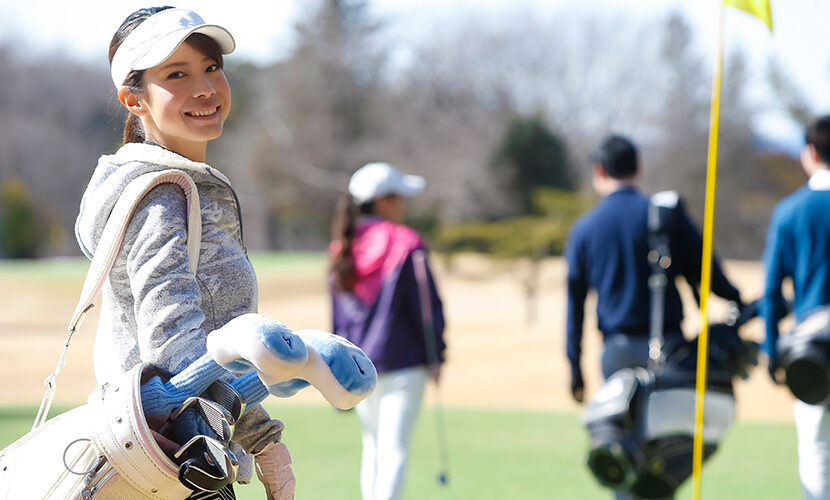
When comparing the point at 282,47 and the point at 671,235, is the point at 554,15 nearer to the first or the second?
the point at 282,47

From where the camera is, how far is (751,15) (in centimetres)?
490

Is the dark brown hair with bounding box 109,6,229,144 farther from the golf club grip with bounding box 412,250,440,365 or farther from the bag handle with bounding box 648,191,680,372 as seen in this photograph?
the golf club grip with bounding box 412,250,440,365

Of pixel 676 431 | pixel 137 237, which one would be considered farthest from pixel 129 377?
pixel 676 431

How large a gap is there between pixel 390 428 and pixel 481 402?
10.5 m

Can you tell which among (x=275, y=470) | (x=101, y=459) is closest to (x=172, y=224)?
(x=101, y=459)

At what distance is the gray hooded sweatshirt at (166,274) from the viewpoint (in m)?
2.38

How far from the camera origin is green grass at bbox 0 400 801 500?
8.12m

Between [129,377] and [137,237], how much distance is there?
34 cm

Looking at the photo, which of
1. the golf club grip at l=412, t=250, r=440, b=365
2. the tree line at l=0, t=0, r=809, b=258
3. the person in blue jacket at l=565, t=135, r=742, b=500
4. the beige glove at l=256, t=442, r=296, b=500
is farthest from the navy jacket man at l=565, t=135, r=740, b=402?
the tree line at l=0, t=0, r=809, b=258

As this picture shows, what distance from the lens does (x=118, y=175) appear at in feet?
8.27

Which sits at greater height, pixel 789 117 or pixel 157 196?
pixel 157 196

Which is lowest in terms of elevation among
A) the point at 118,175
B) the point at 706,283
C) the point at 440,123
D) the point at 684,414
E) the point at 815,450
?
the point at 440,123

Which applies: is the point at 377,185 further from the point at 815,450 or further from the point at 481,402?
the point at 481,402

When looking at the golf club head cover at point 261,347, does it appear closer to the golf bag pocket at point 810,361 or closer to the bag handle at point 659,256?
the golf bag pocket at point 810,361
